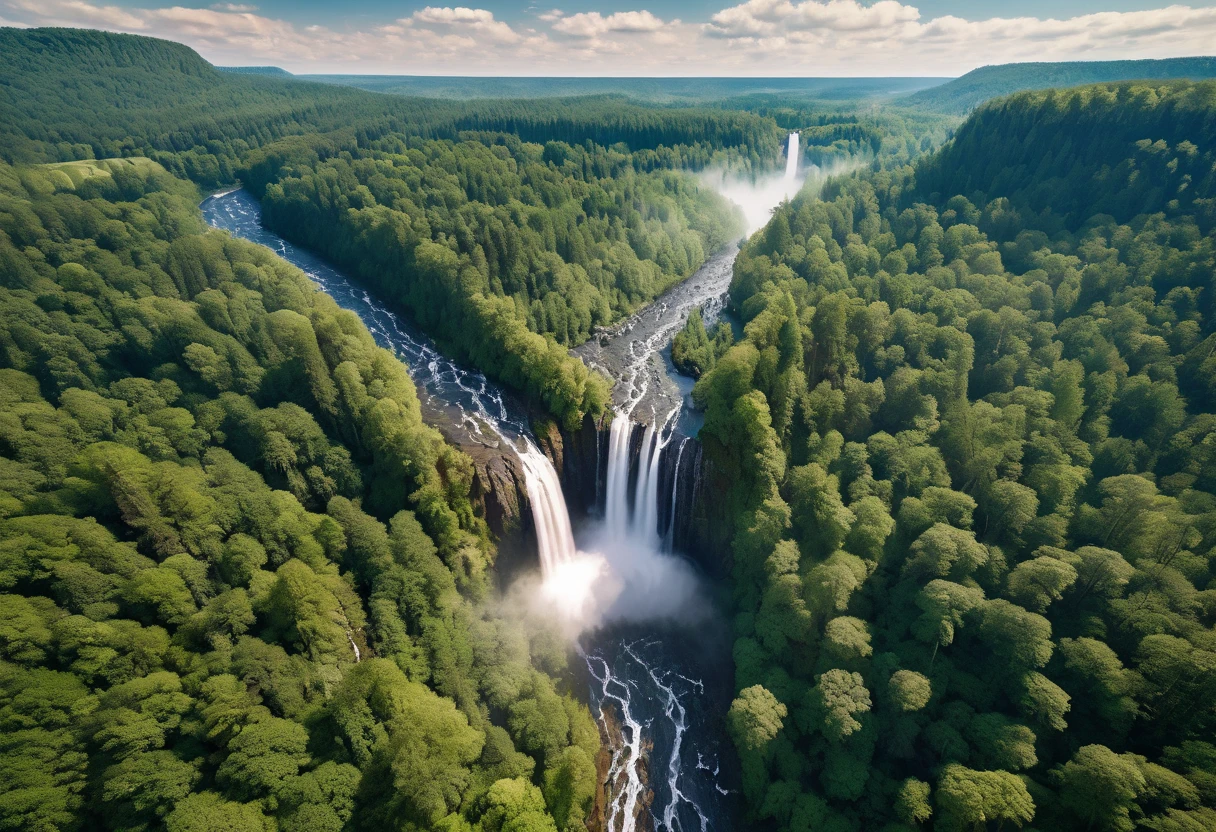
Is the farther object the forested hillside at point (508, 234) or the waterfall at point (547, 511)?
the forested hillside at point (508, 234)

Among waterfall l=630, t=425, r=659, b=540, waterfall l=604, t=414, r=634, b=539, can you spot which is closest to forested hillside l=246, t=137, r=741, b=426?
waterfall l=604, t=414, r=634, b=539

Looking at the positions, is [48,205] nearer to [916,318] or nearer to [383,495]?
[383,495]

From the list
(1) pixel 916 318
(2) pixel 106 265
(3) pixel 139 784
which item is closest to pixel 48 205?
(2) pixel 106 265

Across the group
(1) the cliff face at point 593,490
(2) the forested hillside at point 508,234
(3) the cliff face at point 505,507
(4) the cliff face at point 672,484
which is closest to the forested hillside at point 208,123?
(2) the forested hillside at point 508,234

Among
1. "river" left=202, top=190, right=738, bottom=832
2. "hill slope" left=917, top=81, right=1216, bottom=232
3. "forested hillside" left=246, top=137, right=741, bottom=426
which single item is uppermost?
"hill slope" left=917, top=81, right=1216, bottom=232

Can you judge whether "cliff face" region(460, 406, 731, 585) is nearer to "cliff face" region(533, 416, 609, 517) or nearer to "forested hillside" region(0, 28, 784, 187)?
"cliff face" region(533, 416, 609, 517)

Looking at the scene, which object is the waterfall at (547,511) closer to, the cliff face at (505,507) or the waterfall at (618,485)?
the cliff face at (505,507)

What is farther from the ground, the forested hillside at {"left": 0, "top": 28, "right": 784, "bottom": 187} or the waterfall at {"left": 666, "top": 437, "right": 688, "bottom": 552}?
the forested hillside at {"left": 0, "top": 28, "right": 784, "bottom": 187}
